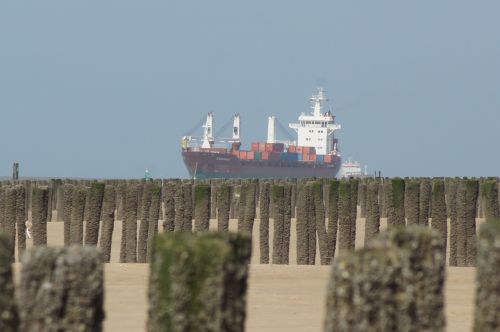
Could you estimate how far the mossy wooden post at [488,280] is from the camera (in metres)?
3.97

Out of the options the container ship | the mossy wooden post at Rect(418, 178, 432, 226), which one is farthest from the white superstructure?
the mossy wooden post at Rect(418, 178, 432, 226)

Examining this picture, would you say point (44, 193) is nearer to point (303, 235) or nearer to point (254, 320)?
point (303, 235)

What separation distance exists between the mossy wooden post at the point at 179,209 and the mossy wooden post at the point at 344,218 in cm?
197

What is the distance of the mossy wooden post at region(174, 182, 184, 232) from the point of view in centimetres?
1548

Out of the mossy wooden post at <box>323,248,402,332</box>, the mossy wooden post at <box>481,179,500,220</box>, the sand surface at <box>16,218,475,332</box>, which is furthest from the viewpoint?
the mossy wooden post at <box>481,179,500,220</box>

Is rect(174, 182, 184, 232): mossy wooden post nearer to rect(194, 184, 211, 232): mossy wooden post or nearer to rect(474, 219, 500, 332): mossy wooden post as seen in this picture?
rect(194, 184, 211, 232): mossy wooden post

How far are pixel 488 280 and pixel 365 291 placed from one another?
0.52 m

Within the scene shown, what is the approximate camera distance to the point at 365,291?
145 inches

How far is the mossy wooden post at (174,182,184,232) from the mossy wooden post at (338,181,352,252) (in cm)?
197

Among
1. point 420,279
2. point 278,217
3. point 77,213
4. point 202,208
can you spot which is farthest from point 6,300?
point 278,217

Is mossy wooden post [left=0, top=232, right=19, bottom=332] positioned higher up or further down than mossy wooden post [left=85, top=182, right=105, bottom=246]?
further down

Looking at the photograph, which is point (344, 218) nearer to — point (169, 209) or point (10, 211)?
point (169, 209)

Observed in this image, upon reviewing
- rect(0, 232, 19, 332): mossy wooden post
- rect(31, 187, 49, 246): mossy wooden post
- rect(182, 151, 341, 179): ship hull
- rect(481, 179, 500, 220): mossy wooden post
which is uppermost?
rect(182, 151, 341, 179): ship hull

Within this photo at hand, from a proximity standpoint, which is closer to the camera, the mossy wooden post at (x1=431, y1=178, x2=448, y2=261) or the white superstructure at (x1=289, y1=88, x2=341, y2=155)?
the mossy wooden post at (x1=431, y1=178, x2=448, y2=261)
